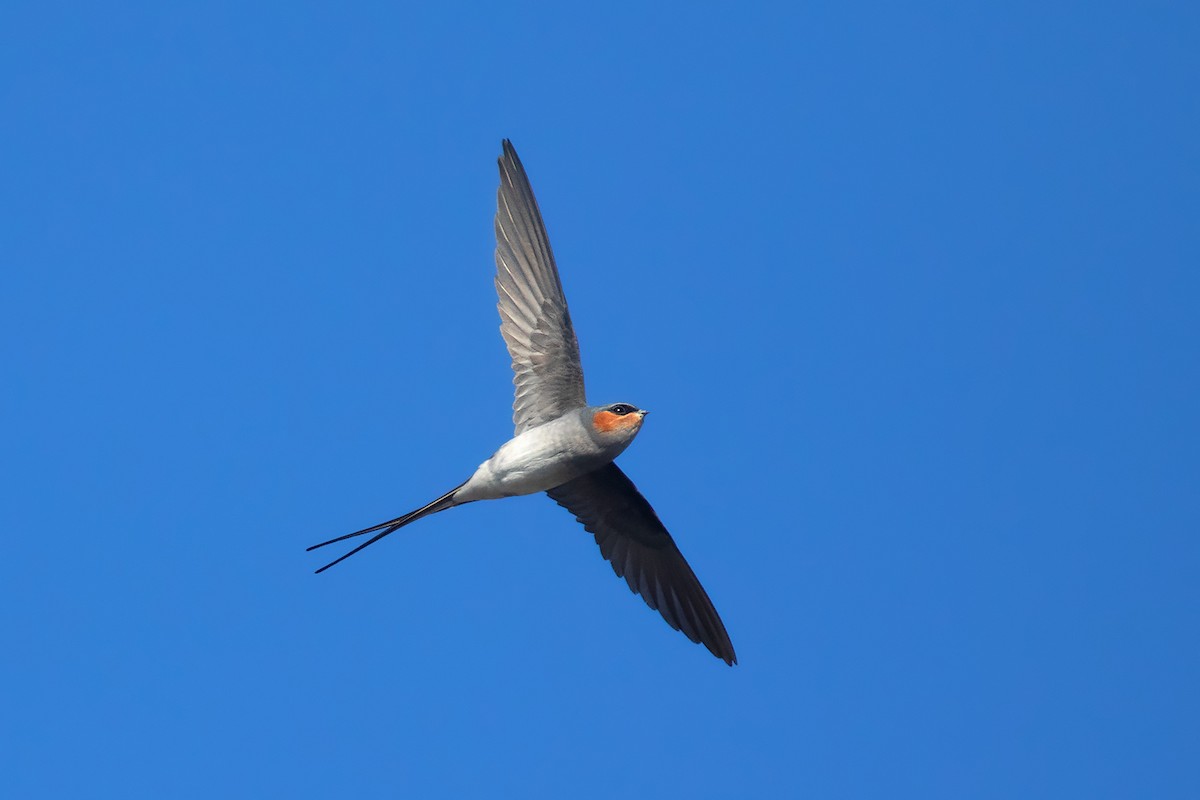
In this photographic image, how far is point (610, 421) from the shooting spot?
23.2 ft

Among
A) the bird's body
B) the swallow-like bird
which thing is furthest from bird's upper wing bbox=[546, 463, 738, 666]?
the bird's body

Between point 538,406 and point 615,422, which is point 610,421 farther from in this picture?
point 538,406

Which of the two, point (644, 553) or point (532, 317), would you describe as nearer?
point (532, 317)

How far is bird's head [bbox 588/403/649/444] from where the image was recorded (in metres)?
7.09

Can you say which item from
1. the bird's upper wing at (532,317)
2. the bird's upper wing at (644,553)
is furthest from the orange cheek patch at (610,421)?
the bird's upper wing at (644,553)

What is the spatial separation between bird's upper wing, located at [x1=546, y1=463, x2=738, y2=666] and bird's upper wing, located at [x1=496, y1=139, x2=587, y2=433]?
27.1 inches

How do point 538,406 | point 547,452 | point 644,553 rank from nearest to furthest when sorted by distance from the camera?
point 547,452 < point 538,406 < point 644,553

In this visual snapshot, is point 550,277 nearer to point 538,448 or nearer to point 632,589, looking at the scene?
point 538,448

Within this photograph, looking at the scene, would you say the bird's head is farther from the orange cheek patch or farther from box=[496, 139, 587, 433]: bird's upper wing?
box=[496, 139, 587, 433]: bird's upper wing

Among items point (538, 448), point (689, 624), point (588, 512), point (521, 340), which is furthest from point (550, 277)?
point (689, 624)

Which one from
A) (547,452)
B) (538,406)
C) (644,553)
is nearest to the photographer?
(547,452)

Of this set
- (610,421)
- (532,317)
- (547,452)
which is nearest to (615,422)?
(610,421)

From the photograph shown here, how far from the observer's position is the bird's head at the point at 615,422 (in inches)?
279

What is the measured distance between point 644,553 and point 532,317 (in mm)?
1450
